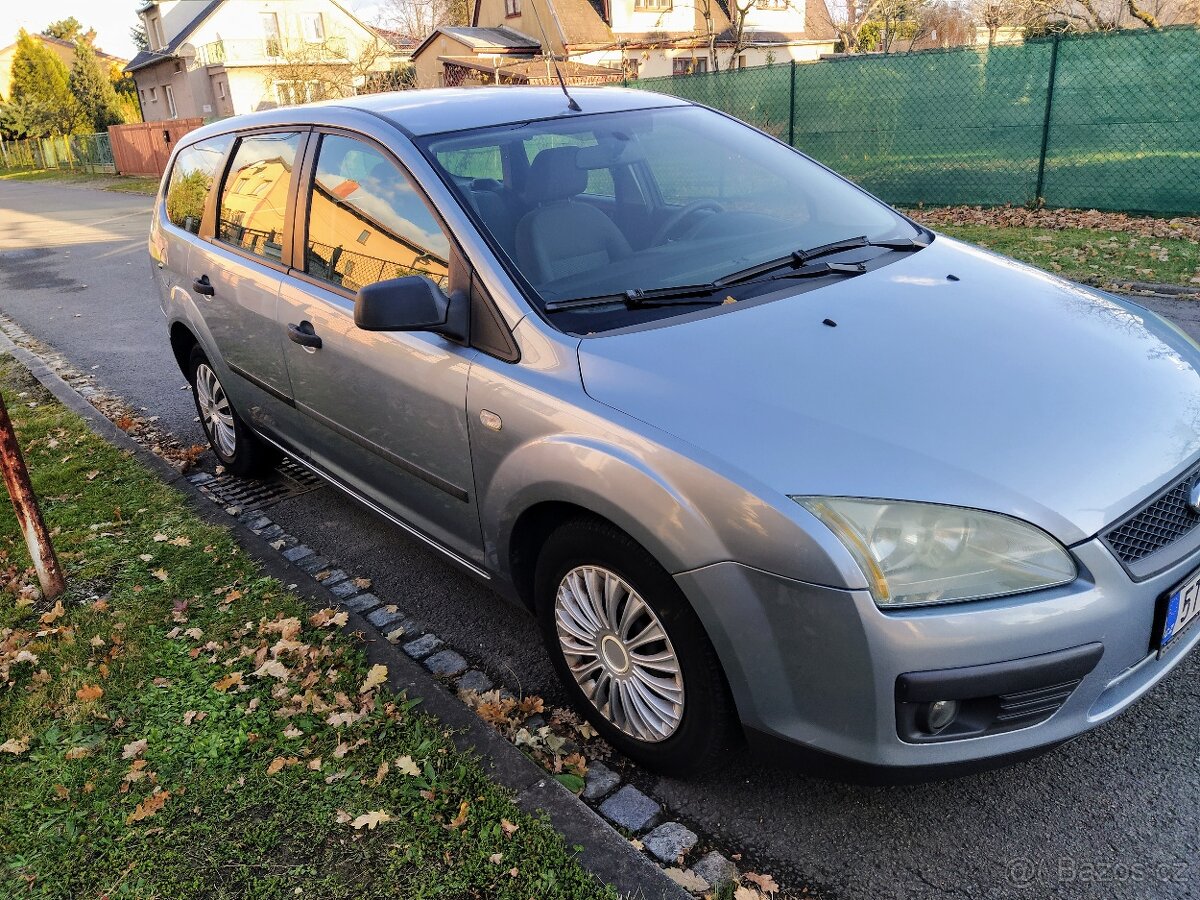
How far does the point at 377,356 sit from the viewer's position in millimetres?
3340

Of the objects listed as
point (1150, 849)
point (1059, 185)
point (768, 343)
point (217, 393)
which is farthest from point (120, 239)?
point (1150, 849)

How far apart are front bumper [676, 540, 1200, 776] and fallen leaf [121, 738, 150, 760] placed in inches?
76.2

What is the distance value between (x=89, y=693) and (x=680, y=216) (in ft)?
8.89

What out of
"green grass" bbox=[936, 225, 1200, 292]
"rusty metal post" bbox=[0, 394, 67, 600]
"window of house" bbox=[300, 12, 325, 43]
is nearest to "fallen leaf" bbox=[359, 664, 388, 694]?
"rusty metal post" bbox=[0, 394, 67, 600]

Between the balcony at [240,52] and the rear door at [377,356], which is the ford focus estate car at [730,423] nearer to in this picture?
the rear door at [377,356]

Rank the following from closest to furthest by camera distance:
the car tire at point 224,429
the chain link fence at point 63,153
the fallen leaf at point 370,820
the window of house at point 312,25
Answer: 1. the fallen leaf at point 370,820
2. the car tire at point 224,429
3. the chain link fence at point 63,153
4. the window of house at point 312,25

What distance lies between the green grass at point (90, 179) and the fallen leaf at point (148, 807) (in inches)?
1042

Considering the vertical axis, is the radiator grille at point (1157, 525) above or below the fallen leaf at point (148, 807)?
above

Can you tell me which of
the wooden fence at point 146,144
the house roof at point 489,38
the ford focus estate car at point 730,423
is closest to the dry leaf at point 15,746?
the ford focus estate car at point 730,423

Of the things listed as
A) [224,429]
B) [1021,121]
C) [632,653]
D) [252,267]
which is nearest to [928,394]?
[632,653]

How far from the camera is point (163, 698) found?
3299 mm

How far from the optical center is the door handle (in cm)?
371

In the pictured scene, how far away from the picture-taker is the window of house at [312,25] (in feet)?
161

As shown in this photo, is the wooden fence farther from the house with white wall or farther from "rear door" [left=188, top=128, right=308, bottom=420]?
"rear door" [left=188, top=128, right=308, bottom=420]
